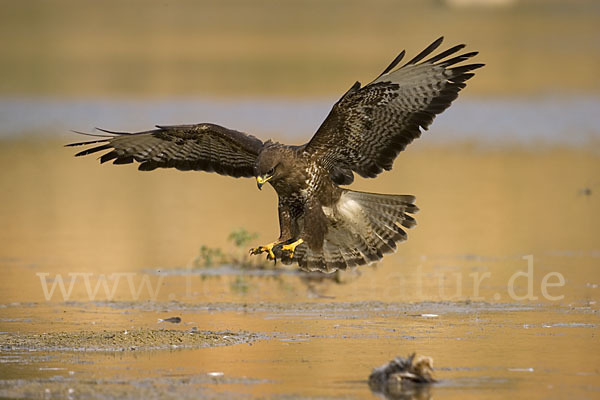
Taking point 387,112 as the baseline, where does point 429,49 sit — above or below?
above

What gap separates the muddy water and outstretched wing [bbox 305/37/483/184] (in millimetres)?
1105

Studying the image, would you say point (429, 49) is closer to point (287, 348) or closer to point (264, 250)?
point (264, 250)

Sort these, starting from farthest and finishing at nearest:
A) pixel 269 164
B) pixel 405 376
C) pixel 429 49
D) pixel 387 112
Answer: pixel 387 112, pixel 269 164, pixel 429 49, pixel 405 376

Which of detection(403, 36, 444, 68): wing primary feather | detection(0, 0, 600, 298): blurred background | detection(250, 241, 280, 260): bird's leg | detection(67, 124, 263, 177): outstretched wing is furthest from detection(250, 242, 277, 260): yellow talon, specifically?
detection(0, 0, 600, 298): blurred background

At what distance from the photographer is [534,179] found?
17.8 metres

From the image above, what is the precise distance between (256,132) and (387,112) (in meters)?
13.3

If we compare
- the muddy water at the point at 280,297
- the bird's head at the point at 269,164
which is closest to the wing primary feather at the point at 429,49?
the bird's head at the point at 269,164

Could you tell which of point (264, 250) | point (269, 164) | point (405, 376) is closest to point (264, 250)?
point (264, 250)

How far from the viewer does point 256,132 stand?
23422 mm

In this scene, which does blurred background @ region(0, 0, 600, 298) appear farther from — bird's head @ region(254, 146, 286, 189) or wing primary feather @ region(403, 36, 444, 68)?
wing primary feather @ region(403, 36, 444, 68)

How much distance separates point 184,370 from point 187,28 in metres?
54.4

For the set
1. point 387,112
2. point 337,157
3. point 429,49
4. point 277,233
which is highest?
point 429,49

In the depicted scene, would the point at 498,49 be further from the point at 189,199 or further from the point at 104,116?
the point at 189,199

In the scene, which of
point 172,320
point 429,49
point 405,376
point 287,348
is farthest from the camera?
point 172,320
